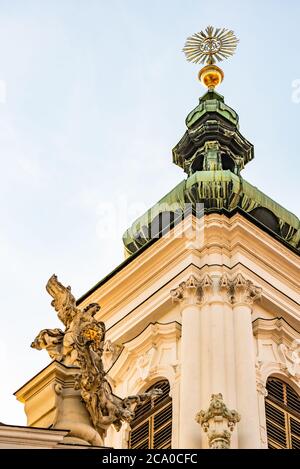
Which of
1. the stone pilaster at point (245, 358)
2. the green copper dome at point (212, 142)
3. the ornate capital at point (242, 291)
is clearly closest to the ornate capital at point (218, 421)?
the stone pilaster at point (245, 358)

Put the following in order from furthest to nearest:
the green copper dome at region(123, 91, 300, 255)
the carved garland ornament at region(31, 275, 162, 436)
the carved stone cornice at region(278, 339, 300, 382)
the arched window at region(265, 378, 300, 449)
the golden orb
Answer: the golden orb → the green copper dome at region(123, 91, 300, 255) → the carved stone cornice at region(278, 339, 300, 382) → the arched window at region(265, 378, 300, 449) → the carved garland ornament at region(31, 275, 162, 436)

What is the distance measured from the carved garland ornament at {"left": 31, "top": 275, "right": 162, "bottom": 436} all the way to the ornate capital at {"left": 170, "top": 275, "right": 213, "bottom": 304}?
22.7 ft

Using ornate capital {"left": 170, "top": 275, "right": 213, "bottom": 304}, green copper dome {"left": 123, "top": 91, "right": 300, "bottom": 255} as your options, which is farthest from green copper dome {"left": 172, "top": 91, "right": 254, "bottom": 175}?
ornate capital {"left": 170, "top": 275, "right": 213, "bottom": 304}

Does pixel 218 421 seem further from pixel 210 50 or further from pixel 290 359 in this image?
pixel 210 50

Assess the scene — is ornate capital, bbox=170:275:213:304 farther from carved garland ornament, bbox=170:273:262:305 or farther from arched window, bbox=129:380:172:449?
arched window, bbox=129:380:172:449

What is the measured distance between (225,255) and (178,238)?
2.87 feet

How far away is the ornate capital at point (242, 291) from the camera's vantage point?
882 inches

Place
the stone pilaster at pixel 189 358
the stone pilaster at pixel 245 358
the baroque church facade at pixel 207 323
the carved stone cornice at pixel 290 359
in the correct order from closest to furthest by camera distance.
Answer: the stone pilaster at pixel 245 358
the stone pilaster at pixel 189 358
the baroque church facade at pixel 207 323
the carved stone cornice at pixel 290 359

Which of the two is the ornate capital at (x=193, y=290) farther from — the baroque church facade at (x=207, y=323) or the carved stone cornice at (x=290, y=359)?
the carved stone cornice at (x=290, y=359)

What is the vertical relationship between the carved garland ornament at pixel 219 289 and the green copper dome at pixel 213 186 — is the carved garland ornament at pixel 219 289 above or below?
below

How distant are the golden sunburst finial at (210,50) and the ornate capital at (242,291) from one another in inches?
328

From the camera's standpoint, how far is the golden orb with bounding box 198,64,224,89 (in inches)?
1185

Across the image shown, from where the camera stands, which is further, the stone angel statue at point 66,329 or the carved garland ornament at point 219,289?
the carved garland ornament at point 219,289
